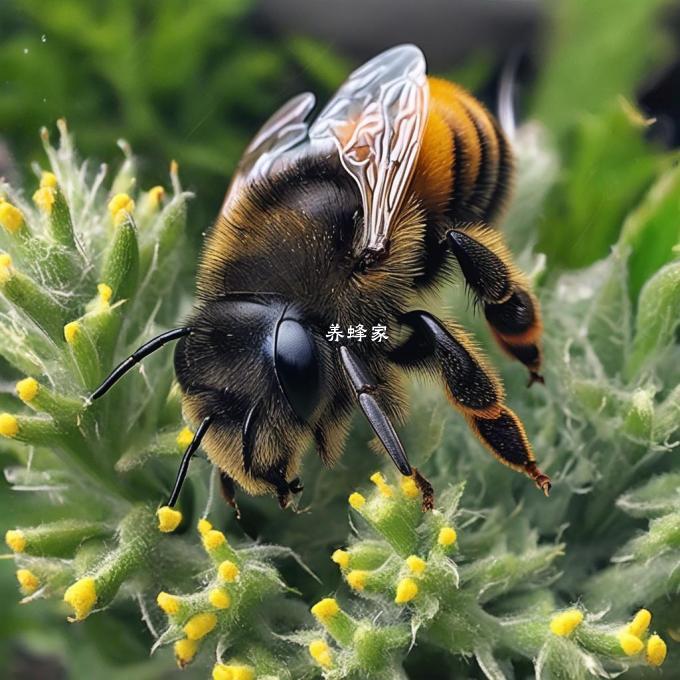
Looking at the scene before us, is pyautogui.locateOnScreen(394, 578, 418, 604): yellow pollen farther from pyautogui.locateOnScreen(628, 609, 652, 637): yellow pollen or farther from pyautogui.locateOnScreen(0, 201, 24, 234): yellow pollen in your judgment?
pyautogui.locateOnScreen(0, 201, 24, 234): yellow pollen

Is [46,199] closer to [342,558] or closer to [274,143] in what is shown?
[274,143]

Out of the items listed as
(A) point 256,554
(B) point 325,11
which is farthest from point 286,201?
(B) point 325,11

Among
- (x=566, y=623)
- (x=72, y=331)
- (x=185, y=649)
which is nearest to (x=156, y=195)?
(x=72, y=331)

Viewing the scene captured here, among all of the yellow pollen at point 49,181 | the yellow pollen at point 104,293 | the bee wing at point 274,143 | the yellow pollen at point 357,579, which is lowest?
the yellow pollen at point 357,579

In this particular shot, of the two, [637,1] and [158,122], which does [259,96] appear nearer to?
[158,122]

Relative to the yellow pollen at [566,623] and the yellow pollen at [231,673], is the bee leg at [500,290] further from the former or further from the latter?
the yellow pollen at [231,673]

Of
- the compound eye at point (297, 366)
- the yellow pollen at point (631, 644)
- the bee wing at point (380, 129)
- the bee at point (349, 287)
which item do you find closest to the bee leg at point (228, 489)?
the bee at point (349, 287)
